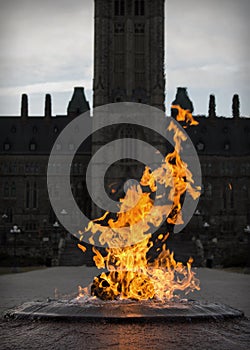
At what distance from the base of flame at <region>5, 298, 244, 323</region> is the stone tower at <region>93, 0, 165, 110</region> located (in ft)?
182

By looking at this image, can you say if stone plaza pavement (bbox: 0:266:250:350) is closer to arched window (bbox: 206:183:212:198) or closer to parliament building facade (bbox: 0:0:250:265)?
parliament building facade (bbox: 0:0:250:265)

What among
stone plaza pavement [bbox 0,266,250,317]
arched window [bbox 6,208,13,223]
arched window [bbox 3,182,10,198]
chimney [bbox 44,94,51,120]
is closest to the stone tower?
chimney [bbox 44,94,51,120]

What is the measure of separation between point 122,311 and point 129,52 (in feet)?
192

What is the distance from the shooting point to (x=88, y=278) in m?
30.6

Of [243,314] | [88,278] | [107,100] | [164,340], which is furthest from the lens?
[107,100]

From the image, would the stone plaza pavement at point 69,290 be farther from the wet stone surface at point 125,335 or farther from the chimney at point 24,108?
the chimney at point 24,108

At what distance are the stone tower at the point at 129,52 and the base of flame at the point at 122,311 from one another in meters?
55.3

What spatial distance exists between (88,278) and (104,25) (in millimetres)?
46570

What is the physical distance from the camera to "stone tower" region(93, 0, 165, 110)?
70.6 m

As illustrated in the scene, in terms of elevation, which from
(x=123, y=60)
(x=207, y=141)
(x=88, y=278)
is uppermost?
(x=123, y=60)

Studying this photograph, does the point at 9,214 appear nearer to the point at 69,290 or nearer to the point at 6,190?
the point at 6,190

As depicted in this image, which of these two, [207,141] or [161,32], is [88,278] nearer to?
[161,32]

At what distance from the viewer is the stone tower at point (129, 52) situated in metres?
70.6

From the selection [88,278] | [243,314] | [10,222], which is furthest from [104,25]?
[243,314]
